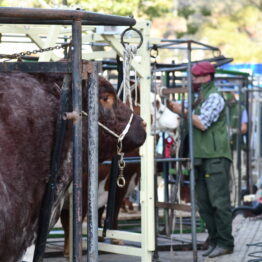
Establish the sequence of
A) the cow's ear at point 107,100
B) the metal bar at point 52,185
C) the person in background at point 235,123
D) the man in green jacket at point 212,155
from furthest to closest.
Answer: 1. the person in background at point 235,123
2. the man in green jacket at point 212,155
3. the cow's ear at point 107,100
4. the metal bar at point 52,185

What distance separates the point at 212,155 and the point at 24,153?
5.45m

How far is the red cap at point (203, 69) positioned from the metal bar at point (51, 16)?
5.33 metres

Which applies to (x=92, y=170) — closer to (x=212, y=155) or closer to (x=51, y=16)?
(x=51, y=16)

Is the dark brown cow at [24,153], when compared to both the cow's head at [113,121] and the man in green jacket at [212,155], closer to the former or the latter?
the cow's head at [113,121]

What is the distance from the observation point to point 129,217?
1370 cm

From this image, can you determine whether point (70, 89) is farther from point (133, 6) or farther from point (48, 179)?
point (133, 6)

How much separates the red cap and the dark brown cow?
16.9ft

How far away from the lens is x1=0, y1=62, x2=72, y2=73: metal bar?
4555mm

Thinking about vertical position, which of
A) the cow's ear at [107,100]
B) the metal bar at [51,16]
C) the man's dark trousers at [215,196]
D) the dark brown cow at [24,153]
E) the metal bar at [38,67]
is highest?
the metal bar at [51,16]

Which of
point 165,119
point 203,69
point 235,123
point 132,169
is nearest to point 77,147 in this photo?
point 203,69

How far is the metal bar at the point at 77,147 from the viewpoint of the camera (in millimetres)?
4438

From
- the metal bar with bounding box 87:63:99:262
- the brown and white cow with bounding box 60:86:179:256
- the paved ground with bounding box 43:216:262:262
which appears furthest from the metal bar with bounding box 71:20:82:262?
the brown and white cow with bounding box 60:86:179:256

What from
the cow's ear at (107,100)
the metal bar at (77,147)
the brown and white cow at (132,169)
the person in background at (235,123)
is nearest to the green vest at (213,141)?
the brown and white cow at (132,169)

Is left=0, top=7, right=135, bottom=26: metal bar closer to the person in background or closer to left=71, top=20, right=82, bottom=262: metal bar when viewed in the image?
left=71, top=20, right=82, bottom=262: metal bar
